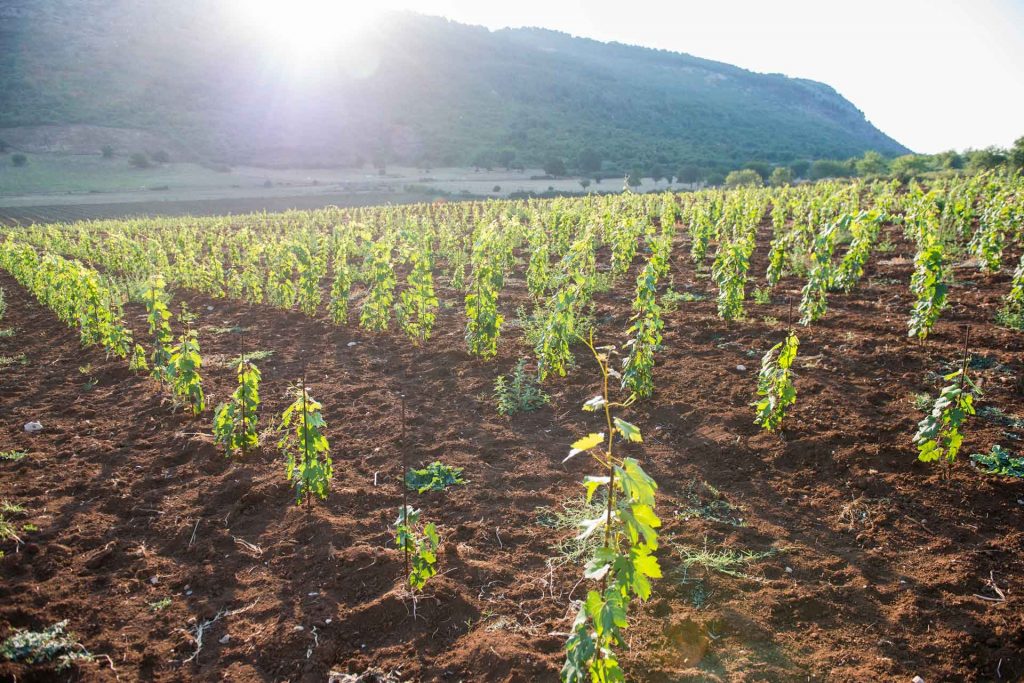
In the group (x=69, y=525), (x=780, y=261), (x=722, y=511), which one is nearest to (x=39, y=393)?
(x=69, y=525)

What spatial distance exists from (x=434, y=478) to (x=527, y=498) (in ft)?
2.36

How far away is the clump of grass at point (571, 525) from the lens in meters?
3.33

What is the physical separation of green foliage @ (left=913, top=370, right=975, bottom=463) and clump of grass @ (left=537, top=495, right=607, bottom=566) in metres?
2.27

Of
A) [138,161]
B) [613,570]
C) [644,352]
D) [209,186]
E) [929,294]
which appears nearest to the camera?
[613,570]

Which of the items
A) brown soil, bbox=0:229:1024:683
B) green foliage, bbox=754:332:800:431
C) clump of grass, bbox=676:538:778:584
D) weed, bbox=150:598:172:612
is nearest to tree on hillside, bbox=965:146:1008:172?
brown soil, bbox=0:229:1024:683

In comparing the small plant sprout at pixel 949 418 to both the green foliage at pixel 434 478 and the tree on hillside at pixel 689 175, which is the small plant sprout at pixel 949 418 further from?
the tree on hillside at pixel 689 175

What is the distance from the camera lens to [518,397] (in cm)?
541

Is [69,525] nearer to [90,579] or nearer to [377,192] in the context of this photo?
[90,579]

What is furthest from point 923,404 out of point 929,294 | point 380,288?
point 380,288

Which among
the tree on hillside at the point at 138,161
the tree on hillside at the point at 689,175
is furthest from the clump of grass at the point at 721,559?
the tree on hillside at the point at 689,175

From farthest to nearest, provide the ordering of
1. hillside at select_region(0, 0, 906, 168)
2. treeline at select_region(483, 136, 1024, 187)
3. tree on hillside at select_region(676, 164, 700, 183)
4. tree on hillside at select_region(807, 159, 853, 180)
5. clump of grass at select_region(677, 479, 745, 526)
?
1. tree on hillside at select_region(676, 164, 700, 183)
2. hillside at select_region(0, 0, 906, 168)
3. tree on hillside at select_region(807, 159, 853, 180)
4. treeline at select_region(483, 136, 1024, 187)
5. clump of grass at select_region(677, 479, 745, 526)

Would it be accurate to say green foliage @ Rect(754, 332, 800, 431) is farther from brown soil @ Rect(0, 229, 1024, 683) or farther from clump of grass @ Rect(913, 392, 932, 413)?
clump of grass @ Rect(913, 392, 932, 413)

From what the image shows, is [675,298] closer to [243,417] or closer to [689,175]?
[243,417]

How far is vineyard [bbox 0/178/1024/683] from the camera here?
265 centimetres
